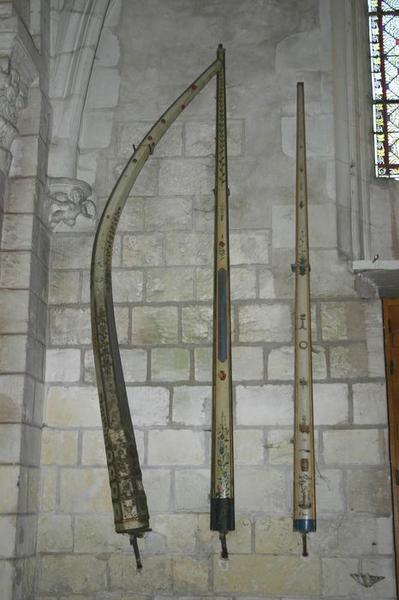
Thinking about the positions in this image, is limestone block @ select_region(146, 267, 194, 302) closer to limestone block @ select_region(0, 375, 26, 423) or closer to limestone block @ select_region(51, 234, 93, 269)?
limestone block @ select_region(51, 234, 93, 269)

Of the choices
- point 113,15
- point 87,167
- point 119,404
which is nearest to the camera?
point 119,404

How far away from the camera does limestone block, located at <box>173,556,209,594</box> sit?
3.15 meters

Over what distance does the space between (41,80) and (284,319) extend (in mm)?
1694

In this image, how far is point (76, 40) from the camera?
388 centimetres

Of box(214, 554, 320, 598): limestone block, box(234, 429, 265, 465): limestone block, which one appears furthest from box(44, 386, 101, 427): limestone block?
box(214, 554, 320, 598): limestone block

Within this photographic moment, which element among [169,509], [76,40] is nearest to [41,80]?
[76,40]

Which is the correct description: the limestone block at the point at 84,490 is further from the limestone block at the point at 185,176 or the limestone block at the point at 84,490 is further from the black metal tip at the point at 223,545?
the limestone block at the point at 185,176

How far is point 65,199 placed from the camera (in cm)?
359

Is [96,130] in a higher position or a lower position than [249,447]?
higher

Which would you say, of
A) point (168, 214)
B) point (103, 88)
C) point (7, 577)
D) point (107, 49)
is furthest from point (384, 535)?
point (107, 49)

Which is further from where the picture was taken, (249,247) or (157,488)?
(249,247)

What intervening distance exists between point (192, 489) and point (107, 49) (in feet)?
7.85

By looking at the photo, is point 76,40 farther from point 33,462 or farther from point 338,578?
point 338,578

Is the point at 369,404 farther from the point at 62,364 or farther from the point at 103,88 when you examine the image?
the point at 103,88
